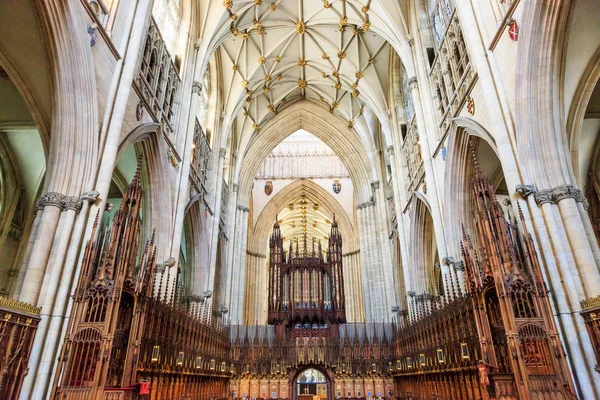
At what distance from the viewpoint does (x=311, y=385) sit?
19.0m

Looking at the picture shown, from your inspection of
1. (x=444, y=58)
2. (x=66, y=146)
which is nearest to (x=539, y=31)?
(x=444, y=58)

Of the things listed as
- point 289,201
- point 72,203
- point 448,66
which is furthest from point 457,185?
point 289,201

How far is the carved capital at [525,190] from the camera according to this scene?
8.02m

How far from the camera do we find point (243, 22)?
62.6 ft

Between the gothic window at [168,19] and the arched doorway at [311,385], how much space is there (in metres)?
15.5

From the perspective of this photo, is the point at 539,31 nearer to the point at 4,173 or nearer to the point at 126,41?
the point at 126,41

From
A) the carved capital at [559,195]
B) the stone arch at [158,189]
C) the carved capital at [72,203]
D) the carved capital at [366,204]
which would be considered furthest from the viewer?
the carved capital at [366,204]

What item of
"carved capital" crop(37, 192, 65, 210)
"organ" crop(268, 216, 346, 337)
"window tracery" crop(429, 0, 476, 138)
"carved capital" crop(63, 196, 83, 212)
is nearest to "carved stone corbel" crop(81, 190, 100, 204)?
"carved capital" crop(63, 196, 83, 212)

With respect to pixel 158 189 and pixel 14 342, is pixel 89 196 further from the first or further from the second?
pixel 158 189

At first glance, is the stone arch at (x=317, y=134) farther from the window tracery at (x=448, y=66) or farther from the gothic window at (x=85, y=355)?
the gothic window at (x=85, y=355)

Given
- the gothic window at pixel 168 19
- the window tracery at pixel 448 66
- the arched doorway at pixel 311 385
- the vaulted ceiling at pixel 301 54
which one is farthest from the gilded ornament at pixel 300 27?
the arched doorway at pixel 311 385

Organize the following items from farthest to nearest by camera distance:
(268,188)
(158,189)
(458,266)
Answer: (268,188)
(158,189)
(458,266)

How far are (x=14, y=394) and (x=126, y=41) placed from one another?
28.4ft

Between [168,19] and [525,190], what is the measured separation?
13.7 meters
